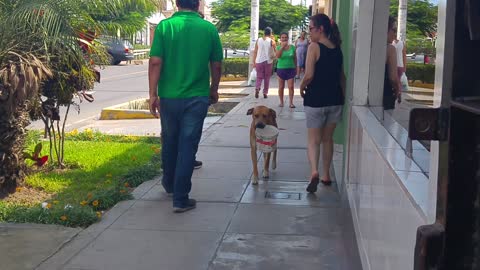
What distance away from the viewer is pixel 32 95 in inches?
266

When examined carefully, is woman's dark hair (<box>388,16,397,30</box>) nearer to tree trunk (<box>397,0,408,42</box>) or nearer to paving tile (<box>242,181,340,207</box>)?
tree trunk (<box>397,0,408,42</box>)

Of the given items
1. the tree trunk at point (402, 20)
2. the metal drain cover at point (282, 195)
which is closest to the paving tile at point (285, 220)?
the metal drain cover at point (282, 195)

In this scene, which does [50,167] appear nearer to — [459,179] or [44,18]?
[44,18]

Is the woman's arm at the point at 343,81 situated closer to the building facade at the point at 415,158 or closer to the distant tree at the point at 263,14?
the building facade at the point at 415,158

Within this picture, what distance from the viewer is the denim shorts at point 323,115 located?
23.3 feet

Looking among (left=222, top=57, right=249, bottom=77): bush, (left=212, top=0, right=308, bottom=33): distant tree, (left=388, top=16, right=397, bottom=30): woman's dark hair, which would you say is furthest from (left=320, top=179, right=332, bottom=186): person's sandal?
(left=212, top=0, right=308, bottom=33): distant tree

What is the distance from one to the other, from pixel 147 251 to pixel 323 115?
8.70 feet

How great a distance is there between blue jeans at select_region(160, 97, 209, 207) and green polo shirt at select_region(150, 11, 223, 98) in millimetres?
79

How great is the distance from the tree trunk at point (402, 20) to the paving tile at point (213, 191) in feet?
9.76

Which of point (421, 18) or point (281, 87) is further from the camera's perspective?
point (281, 87)

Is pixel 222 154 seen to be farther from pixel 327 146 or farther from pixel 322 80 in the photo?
pixel 322 80

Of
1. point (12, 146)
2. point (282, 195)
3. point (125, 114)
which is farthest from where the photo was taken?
point (125, 114)

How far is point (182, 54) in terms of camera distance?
6.42 metres

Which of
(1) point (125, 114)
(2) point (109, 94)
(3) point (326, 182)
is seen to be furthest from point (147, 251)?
(2) point (109, 94)
